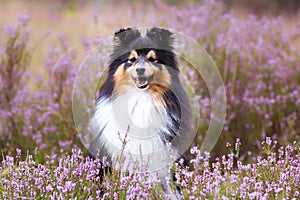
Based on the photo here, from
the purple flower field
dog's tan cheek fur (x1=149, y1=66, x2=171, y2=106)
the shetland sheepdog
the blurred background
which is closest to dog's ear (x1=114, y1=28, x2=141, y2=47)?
the shetland sheepdog

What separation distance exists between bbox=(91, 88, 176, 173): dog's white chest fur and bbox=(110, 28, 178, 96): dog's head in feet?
0.31

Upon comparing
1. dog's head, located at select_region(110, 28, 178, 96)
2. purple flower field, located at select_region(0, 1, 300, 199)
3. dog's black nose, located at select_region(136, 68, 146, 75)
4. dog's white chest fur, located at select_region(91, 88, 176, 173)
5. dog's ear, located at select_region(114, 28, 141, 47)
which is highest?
purple flower field, located at select_region(0, 1, 300, 199)

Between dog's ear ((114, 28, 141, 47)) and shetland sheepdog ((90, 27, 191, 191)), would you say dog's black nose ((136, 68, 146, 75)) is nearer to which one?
shetland sheepdog ((90, 27, 191, 191))

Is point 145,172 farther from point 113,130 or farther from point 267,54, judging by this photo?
point 267,54

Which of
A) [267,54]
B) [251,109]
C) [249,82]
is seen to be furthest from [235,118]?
[267,54]

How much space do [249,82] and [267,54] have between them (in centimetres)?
40

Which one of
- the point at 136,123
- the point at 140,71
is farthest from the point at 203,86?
the point at 140,71

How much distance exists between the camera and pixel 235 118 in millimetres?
A: 5113

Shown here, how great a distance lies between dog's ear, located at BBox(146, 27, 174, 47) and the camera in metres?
3.53

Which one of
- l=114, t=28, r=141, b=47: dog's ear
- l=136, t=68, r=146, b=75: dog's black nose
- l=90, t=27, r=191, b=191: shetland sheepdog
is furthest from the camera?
l=114, t=28, r=141, b=47: dog's ear

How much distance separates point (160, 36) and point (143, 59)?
265 millimetres

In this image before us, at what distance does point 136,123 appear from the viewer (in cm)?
347

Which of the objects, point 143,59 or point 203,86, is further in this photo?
point 203,86

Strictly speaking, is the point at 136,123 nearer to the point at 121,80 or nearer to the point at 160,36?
the point at 121,80
